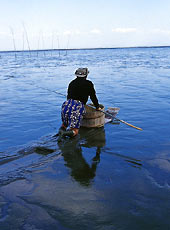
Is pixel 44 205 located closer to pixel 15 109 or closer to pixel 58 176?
pixel 58 176

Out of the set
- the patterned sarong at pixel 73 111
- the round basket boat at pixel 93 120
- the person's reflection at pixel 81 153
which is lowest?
the person's reflection at pixel 81 153

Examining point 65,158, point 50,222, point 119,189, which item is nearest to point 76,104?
point 65,158

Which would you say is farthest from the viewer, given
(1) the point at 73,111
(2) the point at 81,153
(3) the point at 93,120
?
(3) the point at 93,120

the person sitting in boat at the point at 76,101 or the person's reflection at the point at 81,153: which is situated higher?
the person sitting in boat at the point at 76,101

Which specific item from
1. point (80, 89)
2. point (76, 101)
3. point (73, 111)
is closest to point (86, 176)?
point (73, 111)

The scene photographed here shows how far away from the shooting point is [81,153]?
16.2 feet

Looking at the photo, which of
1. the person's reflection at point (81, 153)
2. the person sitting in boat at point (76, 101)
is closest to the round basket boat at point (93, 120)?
the person's reflection at point (81, 153)

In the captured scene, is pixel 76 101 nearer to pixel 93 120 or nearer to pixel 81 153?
pixel 93 120

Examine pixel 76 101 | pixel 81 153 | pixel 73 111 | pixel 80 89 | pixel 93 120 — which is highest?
pixel 80 89

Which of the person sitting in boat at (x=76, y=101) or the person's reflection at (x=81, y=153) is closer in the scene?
the person's reflection at (x=81, y=153)

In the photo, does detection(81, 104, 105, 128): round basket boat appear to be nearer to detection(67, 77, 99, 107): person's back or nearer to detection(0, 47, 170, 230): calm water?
detection(0, 47, 170, 230): calm water

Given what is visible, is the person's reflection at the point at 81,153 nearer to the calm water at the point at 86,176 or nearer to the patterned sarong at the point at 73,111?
the calm water at the point at 86,176

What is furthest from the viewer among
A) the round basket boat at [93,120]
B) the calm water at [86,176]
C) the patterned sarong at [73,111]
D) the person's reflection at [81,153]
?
the round basket boat at [93,120]

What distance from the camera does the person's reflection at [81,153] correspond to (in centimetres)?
398
